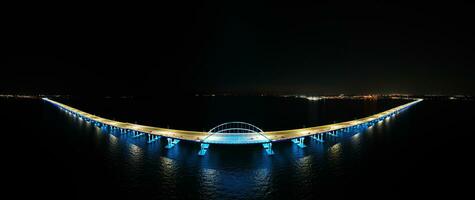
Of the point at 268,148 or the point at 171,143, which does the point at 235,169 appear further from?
the point at 171,143

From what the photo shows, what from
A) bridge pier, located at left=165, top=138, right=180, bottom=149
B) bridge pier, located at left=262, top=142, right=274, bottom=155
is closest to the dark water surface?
bridge pier, located at left=262, top=142, right=274, bottom=155

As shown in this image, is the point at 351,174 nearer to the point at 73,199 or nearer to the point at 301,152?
the point at 301,152

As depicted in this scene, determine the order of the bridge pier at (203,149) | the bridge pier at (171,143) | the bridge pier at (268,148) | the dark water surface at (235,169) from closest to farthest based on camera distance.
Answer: the dark water surface at (235,169), the bridge pier at (203,149), the bridge pier at (268,148), the bridge pier at (171,143)

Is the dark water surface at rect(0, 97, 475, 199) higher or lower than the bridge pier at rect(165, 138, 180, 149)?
lower

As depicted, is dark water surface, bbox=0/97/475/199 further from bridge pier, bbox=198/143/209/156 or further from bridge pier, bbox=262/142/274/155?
bridge pier, bbox=198/143/209/156

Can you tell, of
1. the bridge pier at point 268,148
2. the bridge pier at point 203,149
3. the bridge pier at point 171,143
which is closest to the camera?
the bridge pier at point 203,149

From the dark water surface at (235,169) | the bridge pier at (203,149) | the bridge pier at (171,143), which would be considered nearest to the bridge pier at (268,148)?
the dark water surface at (235,169)

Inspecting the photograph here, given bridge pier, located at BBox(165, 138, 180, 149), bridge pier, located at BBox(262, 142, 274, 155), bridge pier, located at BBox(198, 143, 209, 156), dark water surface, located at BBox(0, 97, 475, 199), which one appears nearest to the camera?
dark water surface, located at BBox(0, 97, 475, 199)

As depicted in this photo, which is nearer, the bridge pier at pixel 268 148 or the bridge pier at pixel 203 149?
the bridge pier at pixel 203 149

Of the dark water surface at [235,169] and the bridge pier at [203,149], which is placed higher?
the bridge pier at [203,149]

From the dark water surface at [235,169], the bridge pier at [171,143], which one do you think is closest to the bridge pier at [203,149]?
the dark water surface at [235,169]

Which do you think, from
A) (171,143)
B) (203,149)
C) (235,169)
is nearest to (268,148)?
(235,169)

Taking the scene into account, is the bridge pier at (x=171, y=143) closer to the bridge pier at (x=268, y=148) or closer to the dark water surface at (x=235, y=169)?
the dark water surface at (x=235, y=169)
